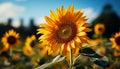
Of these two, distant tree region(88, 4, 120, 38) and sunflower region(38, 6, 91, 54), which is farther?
distant tree region(88, 4, 120, 38)

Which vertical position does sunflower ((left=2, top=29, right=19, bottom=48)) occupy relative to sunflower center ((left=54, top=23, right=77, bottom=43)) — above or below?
above

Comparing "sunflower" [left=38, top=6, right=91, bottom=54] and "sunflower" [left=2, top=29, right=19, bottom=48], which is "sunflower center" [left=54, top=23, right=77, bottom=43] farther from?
"sunflower" [left=2, top=29, right=19, bottom=48]

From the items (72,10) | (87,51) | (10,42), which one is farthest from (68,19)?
(10,42)

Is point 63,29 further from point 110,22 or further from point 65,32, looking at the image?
point 110,22

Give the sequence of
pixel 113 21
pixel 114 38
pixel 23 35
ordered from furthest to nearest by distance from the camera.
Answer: pixel 113 21
pixel 23 35
pixel 114 38

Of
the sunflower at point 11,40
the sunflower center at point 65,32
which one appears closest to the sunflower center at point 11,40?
the sunflower at point 11,40

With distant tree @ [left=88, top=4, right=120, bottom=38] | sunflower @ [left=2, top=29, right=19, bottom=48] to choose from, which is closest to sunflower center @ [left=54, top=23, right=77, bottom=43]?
sunflower @ [left=2, top=29, right=19, bottom=48]

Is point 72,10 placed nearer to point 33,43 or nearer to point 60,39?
point 60,39
